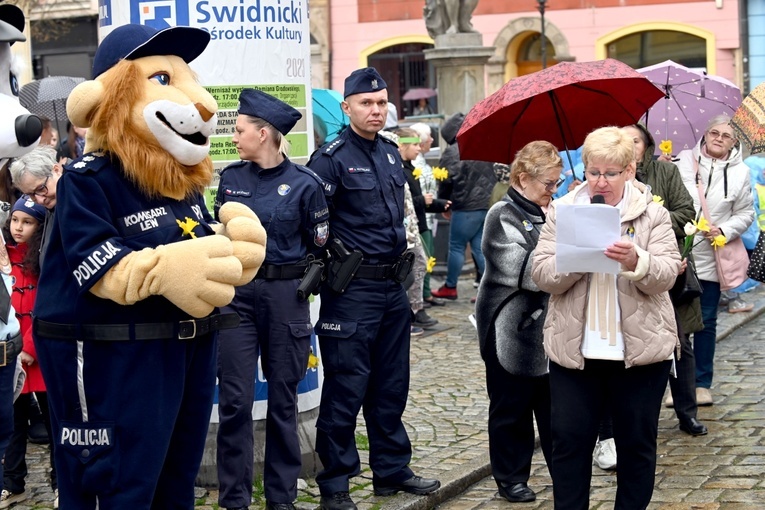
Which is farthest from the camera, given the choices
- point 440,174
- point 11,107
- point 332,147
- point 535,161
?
point 440,174

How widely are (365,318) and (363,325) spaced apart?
4 centimetres

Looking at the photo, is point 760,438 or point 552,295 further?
point 760,438

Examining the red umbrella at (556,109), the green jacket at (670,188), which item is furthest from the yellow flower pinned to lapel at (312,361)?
the green jacket at (670,188)

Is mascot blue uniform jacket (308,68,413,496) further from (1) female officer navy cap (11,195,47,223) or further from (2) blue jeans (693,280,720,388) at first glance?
(2) blue jeans (693,280,720,388)

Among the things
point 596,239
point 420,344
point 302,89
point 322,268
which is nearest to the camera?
point 596,239

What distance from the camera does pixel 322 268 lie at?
6219mm

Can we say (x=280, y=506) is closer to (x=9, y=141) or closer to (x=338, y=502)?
(x=338, y=502)

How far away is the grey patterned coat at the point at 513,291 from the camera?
6.33 metres

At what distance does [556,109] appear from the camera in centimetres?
715

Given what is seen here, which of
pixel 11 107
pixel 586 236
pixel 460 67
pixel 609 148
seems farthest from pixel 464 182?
pixel 11 107

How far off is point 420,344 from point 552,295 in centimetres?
594

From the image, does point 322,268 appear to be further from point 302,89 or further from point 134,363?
point 134,363

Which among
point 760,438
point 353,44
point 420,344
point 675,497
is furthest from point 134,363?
point 353,44

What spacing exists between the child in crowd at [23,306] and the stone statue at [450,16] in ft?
40.8
